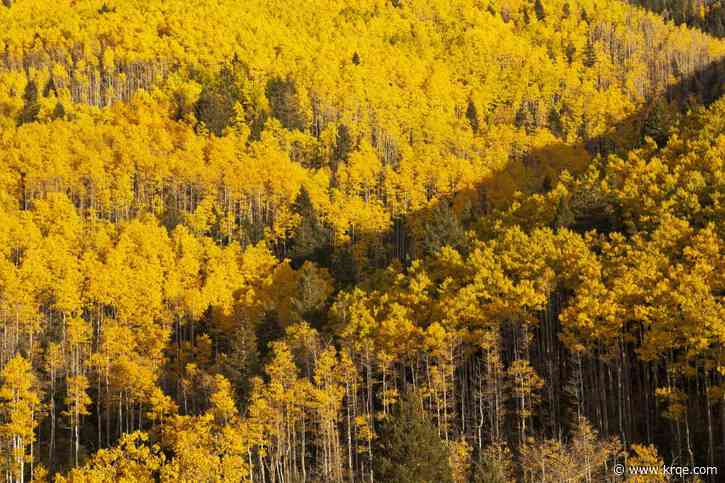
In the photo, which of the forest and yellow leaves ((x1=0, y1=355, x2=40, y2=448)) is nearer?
the forest

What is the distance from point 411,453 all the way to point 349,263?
151 feet

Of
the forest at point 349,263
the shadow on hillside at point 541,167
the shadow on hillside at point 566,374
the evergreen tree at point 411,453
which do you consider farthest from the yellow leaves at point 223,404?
the shadow on hillside at point 541,167

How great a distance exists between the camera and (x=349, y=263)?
3450 inches

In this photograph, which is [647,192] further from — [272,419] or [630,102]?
[630,102]

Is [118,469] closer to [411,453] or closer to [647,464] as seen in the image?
[411,453]

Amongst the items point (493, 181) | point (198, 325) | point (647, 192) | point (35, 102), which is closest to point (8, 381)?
point (198, 325)

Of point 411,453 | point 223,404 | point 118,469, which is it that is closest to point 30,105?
point 223,404

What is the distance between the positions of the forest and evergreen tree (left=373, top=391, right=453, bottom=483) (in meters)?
0.15

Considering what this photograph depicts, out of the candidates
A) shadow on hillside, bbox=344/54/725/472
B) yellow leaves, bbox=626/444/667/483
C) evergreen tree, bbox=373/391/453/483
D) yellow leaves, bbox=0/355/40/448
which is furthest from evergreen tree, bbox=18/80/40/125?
yellow leaves, bbox=626/444/667/483

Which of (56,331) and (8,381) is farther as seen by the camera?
(56,331)

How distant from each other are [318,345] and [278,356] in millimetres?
7125

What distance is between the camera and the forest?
174ft

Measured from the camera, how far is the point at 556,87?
6284 inches

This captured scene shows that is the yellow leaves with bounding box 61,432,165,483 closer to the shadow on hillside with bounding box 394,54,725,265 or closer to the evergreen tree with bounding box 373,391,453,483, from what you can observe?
the evergreen tree with bounding box 373,391,453,483
